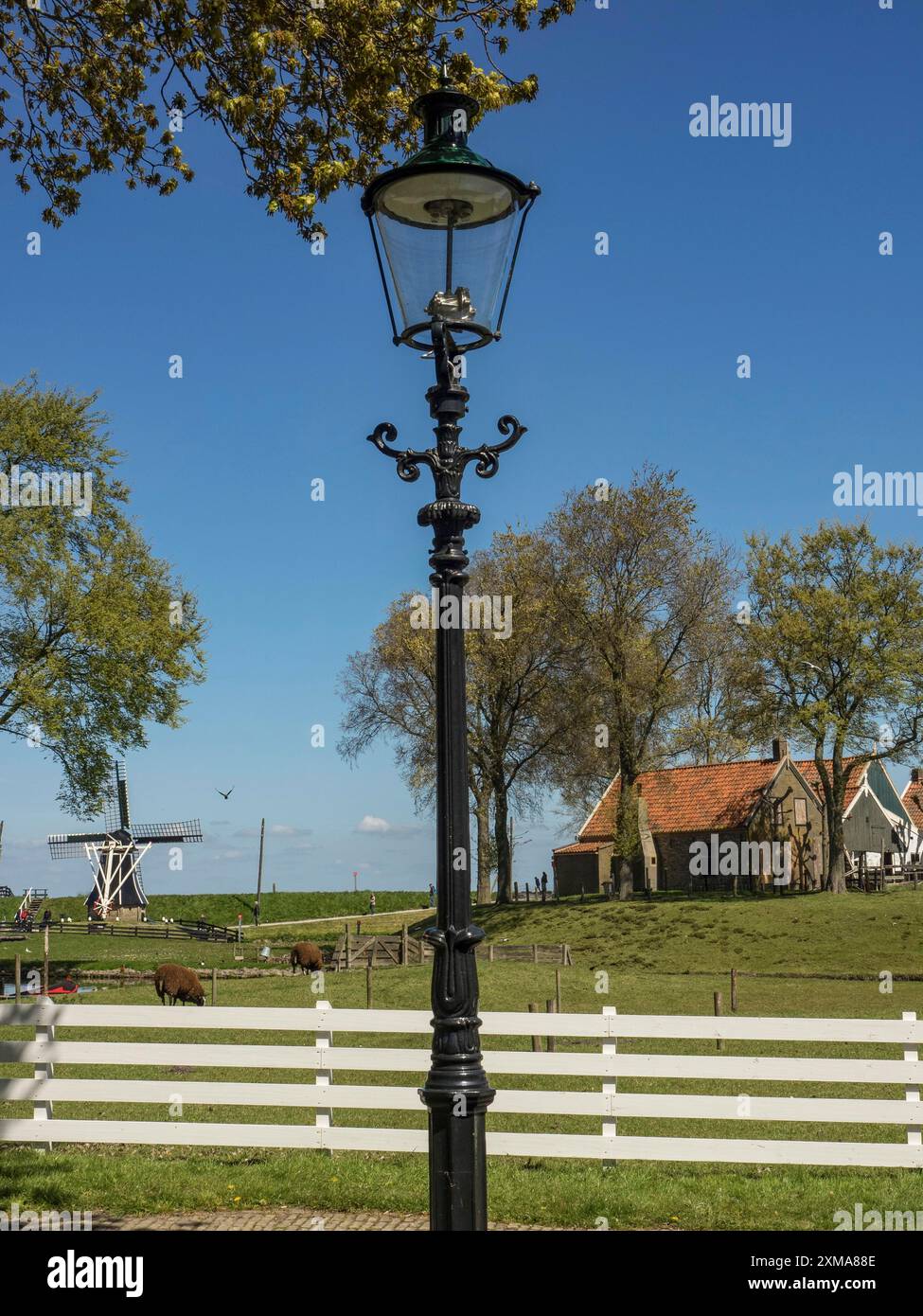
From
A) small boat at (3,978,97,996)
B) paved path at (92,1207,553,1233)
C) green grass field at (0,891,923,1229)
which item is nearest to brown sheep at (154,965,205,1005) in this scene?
green grass field at (0,891,923,1229)

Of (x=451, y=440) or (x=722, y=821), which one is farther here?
(x=722, y=821)

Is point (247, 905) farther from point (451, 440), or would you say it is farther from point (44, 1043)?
point (451, 440)

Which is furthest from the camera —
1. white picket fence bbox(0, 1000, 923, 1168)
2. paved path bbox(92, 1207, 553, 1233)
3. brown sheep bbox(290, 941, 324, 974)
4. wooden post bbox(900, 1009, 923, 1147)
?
brown sheep bbox(290, 941, 324, 974)

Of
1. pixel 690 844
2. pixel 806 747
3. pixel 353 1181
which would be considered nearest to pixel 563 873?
pixel 690 844

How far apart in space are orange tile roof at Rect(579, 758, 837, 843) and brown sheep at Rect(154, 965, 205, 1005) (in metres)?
30.3

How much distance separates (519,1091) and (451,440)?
7.05 meters

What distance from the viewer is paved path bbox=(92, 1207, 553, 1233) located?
338 inches

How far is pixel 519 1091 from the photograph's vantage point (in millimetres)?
10977

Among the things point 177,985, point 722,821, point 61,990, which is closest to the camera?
point 177,985

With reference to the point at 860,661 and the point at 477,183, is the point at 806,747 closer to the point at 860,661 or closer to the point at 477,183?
the point at 860,661

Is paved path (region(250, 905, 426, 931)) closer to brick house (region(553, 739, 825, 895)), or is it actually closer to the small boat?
brick house (region(553, 739, 825, 895))

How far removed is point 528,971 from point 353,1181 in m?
24.2

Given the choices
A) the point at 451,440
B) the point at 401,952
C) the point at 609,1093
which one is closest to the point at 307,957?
the point at 401,952

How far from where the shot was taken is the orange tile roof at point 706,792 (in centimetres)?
5812
